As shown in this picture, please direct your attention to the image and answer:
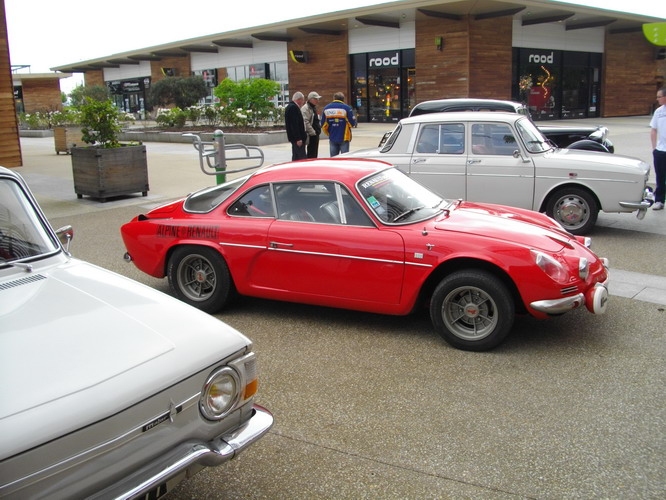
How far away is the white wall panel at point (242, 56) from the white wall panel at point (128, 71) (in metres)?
6.26

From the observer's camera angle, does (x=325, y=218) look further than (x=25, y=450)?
Yes

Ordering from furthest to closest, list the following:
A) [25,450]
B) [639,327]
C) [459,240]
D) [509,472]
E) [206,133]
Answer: [206,133] < [639,327] < [459,240] < [509,472] < [25,450]

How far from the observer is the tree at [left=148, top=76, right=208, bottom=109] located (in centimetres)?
3575

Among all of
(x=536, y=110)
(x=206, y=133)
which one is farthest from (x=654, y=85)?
(x=206, y=133)

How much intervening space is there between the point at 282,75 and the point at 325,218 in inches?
1290

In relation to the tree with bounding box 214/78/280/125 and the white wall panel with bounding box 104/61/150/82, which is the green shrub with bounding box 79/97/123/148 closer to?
the tree with bounding box 214/78/280/125

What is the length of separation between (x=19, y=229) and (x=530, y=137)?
691 centimetres

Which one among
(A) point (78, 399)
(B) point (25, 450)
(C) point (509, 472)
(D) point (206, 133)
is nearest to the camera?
(B) point (25, 450)

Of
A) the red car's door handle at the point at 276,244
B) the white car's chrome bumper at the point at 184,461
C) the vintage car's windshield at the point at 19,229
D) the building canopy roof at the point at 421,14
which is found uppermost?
the building canopy roof at the point at 421,14

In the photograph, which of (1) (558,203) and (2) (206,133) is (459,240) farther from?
(2) (206,133)

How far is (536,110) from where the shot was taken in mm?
31734

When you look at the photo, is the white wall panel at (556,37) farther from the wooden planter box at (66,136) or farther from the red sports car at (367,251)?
the red sports car at (367,251)

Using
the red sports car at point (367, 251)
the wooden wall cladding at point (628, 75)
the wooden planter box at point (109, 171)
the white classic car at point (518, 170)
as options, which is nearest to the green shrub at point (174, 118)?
the wooden planter box at point (109, 171)

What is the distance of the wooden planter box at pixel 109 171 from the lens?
11094 mm
